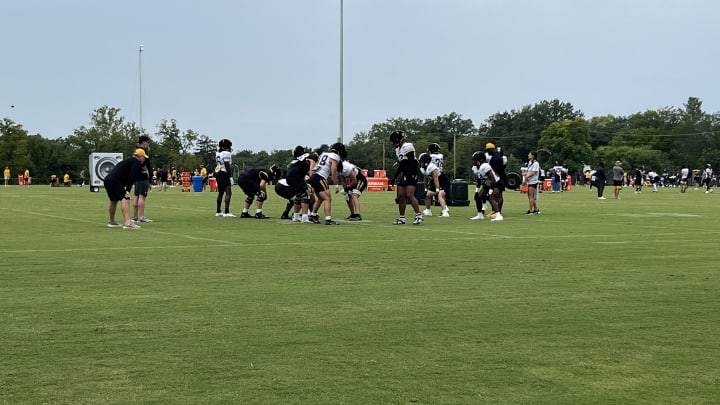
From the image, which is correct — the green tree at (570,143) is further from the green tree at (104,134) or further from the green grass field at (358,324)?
the green grass field at (358,324)

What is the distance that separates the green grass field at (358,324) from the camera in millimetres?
5086

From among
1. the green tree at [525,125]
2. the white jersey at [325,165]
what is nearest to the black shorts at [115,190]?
the white jersey at [325,165]

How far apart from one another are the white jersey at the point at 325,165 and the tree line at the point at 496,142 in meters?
89.9

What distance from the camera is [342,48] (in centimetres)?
5988

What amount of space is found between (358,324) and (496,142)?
164 m

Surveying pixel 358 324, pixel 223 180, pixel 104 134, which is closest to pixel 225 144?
pixel 223 180

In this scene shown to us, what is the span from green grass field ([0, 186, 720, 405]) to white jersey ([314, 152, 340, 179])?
6.57 meters

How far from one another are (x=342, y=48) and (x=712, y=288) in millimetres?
52327

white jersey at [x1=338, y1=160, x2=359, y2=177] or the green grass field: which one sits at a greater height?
white jersey at [x1=338, y1=160, x2=359, y2=177]

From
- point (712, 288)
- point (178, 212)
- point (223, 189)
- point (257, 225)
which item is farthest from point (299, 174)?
point (712, 288)

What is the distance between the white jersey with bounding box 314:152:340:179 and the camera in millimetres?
20359

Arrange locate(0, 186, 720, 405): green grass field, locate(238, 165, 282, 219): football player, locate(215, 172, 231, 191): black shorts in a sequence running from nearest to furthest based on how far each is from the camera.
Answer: locate(0, 186, 720, 405): green grass field < locate(238, 165, 282, 219): football player < locate(215, 172, 231, 191): black shorts

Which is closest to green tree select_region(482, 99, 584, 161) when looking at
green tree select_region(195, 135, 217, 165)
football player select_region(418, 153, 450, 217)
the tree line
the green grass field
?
the tree line

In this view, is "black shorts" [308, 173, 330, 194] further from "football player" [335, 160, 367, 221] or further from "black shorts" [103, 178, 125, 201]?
"black shorts" [103, 178, 125, 201]
